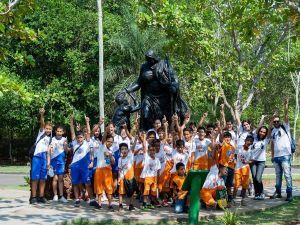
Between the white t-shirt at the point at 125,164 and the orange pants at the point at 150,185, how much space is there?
431mm

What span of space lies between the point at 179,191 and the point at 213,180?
70cm

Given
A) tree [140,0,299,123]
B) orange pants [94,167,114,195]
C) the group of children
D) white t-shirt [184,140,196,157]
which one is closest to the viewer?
orange pants [94,167,114,195]

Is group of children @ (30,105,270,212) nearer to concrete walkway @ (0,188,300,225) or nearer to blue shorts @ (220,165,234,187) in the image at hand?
Result: blue shorts @ (220,165,234,187)

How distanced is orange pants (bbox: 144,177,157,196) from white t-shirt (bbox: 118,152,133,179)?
0.43 m

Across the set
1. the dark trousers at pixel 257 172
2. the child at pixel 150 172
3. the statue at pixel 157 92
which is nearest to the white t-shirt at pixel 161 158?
the child at pixel 150 172

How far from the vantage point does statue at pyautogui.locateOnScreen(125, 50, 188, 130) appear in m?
12.1

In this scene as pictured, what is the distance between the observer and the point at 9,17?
30.9 feet

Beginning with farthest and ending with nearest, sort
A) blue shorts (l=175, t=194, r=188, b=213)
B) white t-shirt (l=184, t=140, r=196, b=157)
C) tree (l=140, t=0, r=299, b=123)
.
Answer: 1. tree (l=140, t=0, r=299, b=123)
2. white t-shirt (l=184, t=140, r=196, b=157)
3. blue shorts (l=175, t=194, r=188, b=213)

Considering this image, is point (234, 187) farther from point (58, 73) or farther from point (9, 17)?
point (58, 73)

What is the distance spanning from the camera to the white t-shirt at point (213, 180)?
10367 millimetres

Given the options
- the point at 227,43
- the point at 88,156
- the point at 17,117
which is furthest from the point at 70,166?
the point at 17,117

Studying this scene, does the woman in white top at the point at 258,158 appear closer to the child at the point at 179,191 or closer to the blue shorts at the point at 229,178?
the blue shorts at the point at 229,178

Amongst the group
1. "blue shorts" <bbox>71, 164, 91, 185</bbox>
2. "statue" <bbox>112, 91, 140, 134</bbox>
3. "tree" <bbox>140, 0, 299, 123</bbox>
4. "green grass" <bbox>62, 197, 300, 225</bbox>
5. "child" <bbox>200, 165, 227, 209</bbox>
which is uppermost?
"tree" <bbox>140, 0, 299, 123</bbox>

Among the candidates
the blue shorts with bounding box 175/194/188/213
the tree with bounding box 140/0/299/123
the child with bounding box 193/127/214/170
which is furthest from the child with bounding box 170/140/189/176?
the tree with bounding box 140/0/299/123
